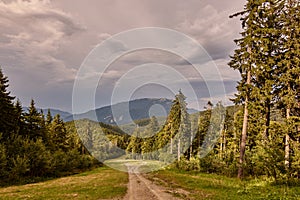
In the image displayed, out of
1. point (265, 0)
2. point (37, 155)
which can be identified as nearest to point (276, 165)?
point (265, 0)

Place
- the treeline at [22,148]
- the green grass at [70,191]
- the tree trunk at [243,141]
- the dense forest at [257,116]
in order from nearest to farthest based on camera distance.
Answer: the green grass at [70,191]
the dense forest at [257,116]
the tree trunk at [243,141]
the treeline at [22,148]

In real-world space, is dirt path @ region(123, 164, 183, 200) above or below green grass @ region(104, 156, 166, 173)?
above

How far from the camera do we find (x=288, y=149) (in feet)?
75.5

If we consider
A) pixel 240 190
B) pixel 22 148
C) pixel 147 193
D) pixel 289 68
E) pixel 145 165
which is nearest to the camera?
pixel 147 193

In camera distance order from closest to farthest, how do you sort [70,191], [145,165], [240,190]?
[240,190], [70,191], [145,165]

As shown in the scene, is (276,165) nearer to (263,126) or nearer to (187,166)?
(263,126)

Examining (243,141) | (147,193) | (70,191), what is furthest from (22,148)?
(243,141)

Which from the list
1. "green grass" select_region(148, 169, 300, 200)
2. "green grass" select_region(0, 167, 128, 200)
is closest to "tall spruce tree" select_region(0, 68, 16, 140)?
"green grass" select_region(0, 167, 128, 200)

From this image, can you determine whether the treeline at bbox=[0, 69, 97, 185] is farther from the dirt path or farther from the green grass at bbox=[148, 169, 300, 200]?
the green grass at bbox=[148, 169, 300, 200]

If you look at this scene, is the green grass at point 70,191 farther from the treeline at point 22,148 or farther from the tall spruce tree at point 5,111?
the tall spruce tree at point 5,111

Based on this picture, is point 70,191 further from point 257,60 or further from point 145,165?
point 145,165

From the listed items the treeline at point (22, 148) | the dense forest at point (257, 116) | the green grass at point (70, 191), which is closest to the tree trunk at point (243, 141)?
the dense forest at point (257, 116)

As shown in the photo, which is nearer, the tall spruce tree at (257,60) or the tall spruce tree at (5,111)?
the tall spruce tree at (257,60)

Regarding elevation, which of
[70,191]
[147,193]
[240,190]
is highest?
[240,190]
